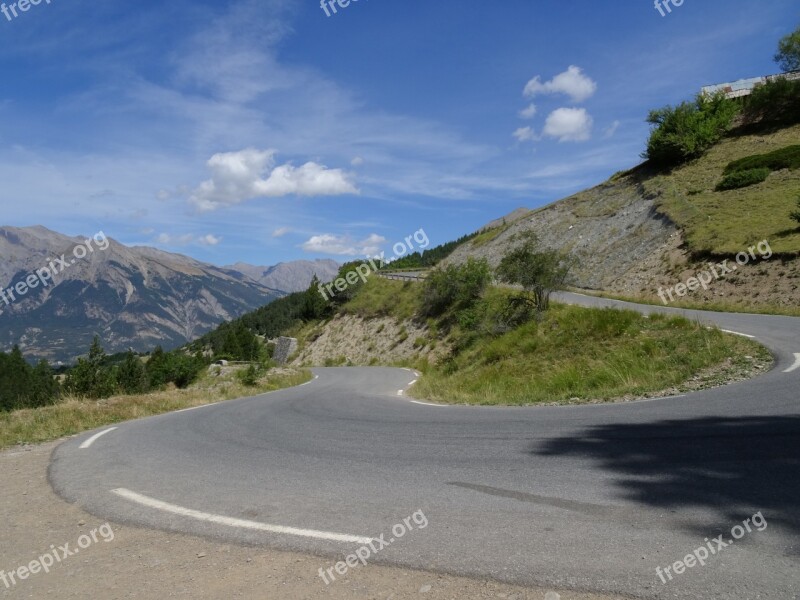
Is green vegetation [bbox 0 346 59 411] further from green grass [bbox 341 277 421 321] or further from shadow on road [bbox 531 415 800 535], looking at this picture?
shadow on road [bbox 531 415 800 535]

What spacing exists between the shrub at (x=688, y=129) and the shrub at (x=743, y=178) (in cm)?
1055

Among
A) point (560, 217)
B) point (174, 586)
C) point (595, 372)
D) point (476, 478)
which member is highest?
point (560, 217)

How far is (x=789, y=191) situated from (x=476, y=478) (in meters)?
37.5

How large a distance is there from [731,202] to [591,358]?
28.6 m

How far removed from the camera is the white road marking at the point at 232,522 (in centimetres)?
394

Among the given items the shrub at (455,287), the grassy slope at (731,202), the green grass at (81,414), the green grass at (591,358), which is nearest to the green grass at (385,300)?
the shrub at (455,287)

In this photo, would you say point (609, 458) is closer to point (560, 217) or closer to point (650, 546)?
point (650, 546)

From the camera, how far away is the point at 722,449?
16.9 feet

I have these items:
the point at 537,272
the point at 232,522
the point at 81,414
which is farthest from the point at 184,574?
the point at 537,272

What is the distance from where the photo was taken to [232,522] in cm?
446

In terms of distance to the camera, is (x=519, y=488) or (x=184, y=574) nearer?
(x=184, y=574)

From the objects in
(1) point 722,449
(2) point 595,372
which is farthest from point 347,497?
(2) point 595,372

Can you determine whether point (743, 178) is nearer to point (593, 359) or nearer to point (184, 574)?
point (593, 359)

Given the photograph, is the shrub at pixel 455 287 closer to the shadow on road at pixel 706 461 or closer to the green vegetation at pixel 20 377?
the shadow on road at pixel 706 461
